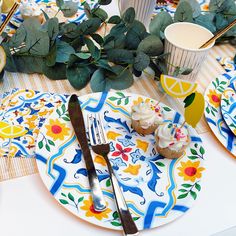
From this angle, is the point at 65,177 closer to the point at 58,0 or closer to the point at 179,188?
the point at 179,188

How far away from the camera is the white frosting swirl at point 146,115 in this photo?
59cm

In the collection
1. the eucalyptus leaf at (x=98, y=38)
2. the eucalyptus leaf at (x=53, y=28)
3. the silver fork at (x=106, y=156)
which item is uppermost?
the eucalyptus leaf at (x=53, y=28)

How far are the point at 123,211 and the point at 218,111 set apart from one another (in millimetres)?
313

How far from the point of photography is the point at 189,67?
0.70 metres

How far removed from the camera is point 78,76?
0.69 m

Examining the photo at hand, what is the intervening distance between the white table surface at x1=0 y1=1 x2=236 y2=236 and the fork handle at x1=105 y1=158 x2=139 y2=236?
25mm

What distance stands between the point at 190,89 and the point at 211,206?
0.20m

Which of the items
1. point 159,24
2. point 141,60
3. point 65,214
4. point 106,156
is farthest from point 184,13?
point 65,214

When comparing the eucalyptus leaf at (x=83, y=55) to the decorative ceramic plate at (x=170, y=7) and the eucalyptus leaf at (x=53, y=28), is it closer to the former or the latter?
the eucalyptus leaf at (x=53, y=28)

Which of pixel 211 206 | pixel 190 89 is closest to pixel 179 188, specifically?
pixel 211 206

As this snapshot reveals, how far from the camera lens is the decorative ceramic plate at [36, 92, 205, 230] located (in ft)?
1.64

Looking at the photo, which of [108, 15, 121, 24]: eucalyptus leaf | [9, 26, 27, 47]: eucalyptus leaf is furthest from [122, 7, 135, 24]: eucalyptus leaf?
[9, 26, 27, 47]: eucalyptus leaf

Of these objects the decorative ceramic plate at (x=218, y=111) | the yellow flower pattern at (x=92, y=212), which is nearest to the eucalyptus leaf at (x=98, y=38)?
the decorative ceramic plate at (x=218, y=111)

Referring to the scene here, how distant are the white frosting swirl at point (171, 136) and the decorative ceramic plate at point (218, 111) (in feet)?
0.31
